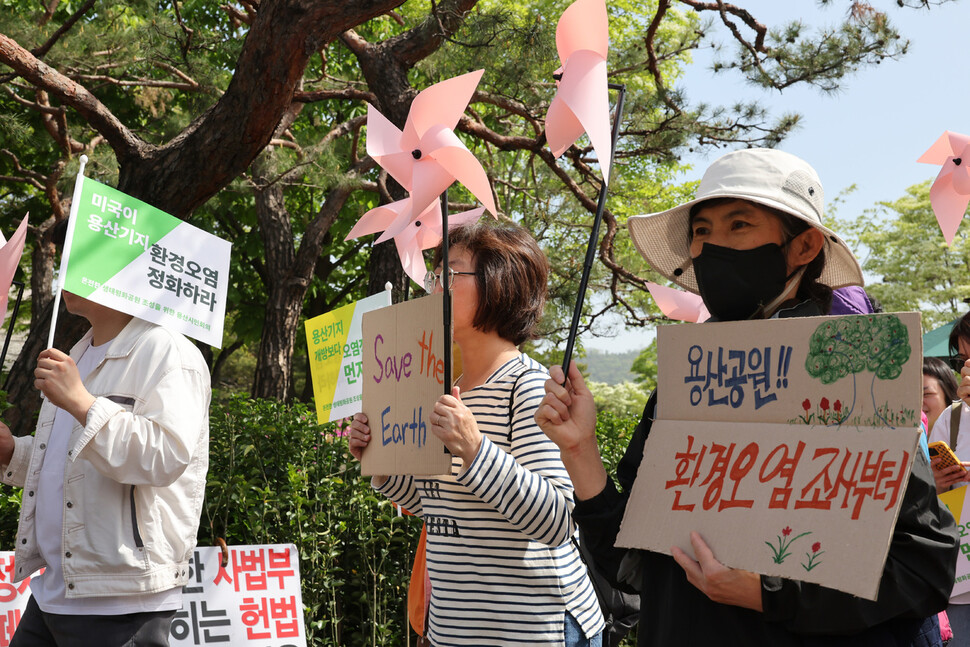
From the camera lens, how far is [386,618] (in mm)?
4715

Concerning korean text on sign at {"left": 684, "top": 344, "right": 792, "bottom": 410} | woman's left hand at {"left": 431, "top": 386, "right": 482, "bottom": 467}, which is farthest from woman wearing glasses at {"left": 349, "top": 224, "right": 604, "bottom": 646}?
korean text on sign at {"left": 684, "top": 344, "right": 792, "bottom": 410}

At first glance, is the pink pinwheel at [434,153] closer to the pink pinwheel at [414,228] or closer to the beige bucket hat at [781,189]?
the pink pinwheel at [414,228]

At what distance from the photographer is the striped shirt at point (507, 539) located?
80.9 inches

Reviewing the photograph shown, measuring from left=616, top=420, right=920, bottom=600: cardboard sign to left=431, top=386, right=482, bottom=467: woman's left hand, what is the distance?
52 cm

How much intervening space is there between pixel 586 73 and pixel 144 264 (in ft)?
5.49

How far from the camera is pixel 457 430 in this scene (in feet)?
6.66

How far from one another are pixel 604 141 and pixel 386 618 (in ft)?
11.8

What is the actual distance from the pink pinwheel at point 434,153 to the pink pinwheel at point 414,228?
1.01ft

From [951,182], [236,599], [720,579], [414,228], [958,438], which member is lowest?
[236,599]

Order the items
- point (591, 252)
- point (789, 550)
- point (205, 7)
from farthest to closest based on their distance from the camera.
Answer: point (205, 7)
point (591, 252)
point (789, 550)

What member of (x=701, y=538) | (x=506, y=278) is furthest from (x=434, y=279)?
(x=701, y=538)

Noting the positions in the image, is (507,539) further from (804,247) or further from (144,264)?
(144,264)

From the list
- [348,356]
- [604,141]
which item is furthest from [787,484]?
[348,356]

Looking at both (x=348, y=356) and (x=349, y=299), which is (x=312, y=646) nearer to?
(x=348, y=356)
